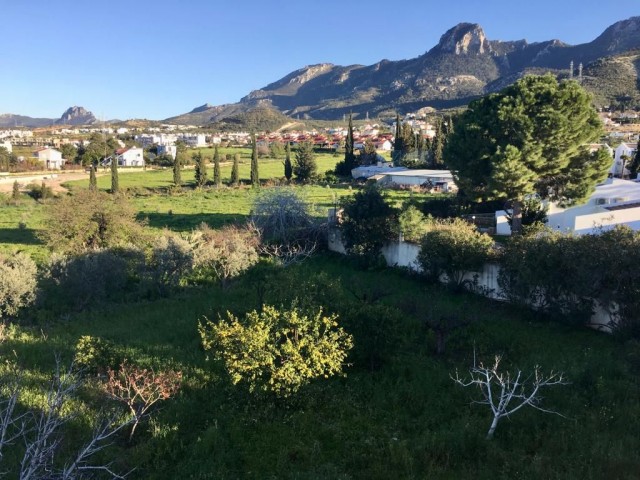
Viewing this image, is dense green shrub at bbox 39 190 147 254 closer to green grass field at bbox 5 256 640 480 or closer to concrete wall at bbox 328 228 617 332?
green grass field at bbox 5 256 640 480

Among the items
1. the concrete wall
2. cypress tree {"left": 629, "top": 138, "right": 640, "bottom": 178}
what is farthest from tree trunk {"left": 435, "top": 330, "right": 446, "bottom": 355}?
cypress tree {"left": 629, "top": 138, "right": 640, "bottom": 178}

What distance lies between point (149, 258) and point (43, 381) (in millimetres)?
9071

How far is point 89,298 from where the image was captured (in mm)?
16562

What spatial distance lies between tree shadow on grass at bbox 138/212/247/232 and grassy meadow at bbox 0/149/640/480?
14.9 meters

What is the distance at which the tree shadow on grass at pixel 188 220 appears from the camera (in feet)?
98.7

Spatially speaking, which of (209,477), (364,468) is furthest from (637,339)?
(209,477)

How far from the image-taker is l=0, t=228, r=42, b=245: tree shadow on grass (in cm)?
2681

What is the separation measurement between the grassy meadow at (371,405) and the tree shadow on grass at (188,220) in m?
14.9

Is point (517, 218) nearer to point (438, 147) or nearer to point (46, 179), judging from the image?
point (438, 147)

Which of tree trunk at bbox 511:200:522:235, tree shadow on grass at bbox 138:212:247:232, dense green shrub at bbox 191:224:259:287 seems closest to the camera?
dense green shrub at bbox 191:224:259:287

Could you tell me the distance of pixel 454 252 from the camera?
54.4 ft

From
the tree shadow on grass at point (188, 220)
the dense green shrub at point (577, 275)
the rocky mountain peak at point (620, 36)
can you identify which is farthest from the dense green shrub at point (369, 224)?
the rocky mountain peak at point (620, 36)

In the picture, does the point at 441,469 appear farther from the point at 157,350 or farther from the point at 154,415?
the point at 157,350

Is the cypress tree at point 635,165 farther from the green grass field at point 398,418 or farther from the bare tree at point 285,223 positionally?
the green grass field at point 398,418
